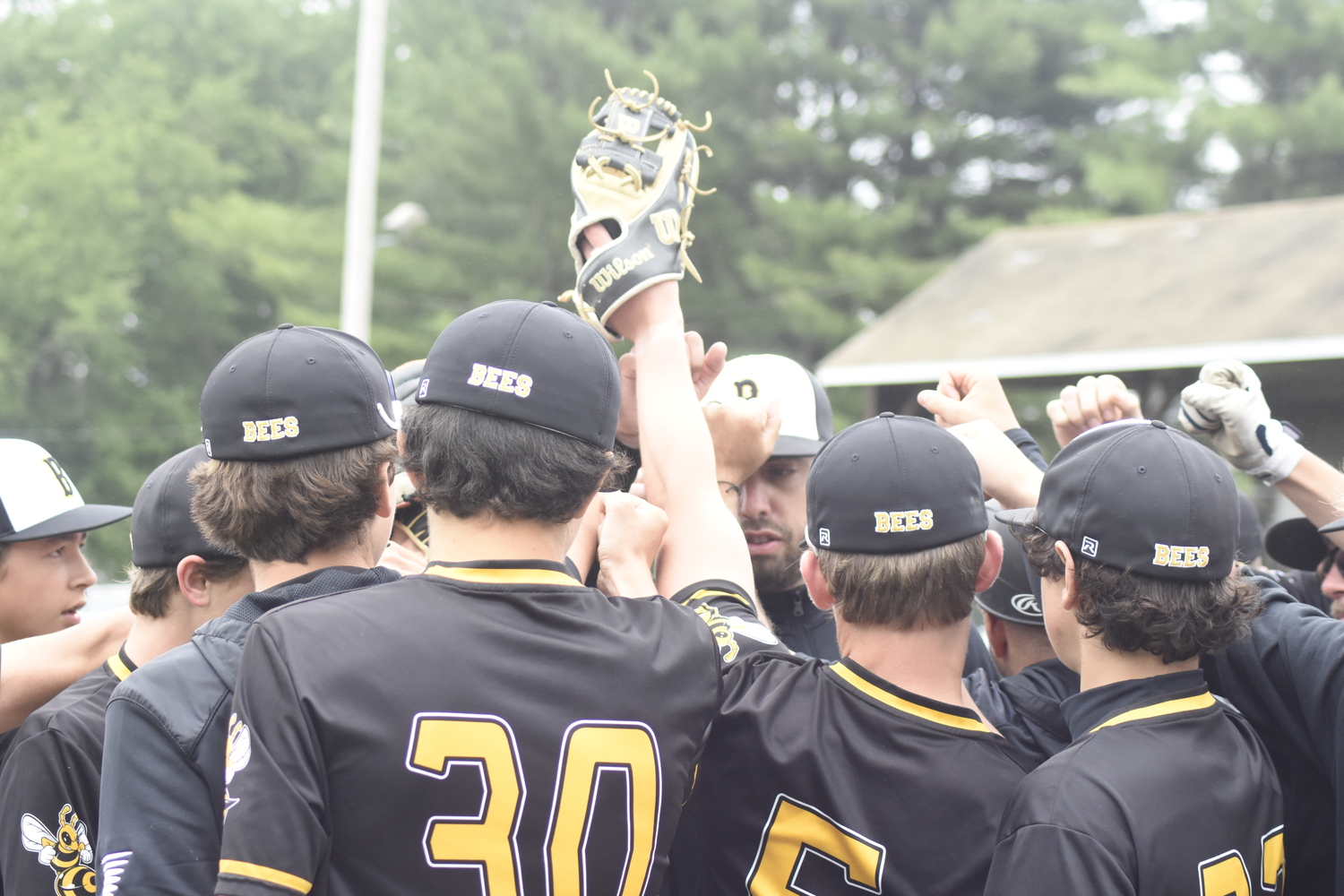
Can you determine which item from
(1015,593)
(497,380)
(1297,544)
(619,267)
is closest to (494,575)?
(497,380)

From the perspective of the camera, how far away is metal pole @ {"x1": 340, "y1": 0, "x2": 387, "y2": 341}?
15.7 m

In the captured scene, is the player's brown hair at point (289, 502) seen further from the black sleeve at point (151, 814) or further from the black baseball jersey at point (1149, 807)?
the black baseball jersey at point (1149, 807)

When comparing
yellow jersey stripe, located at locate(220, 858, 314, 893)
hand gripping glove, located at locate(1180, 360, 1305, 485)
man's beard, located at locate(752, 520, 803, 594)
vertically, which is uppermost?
hand gripping glove, located at locate(1180, 360, 1305, 485)

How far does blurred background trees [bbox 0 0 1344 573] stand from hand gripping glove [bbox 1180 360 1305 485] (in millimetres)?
21315

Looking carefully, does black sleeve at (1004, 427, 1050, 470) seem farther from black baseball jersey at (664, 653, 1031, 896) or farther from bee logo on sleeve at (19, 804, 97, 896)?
bee logo on sleeve at (19, 804, 97, 896)

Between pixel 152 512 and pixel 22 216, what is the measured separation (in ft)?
105

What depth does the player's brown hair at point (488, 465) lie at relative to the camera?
2.04 meters

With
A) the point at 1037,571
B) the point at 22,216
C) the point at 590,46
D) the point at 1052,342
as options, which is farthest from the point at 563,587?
the point at 22,216

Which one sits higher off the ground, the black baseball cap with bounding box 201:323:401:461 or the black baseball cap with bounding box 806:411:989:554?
the black baseball cap with bounding box 201:323:401:461

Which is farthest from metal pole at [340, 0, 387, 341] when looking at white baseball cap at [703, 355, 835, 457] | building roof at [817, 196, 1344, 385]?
white baseball cap at [703, 355, 835, 457]

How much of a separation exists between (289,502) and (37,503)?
65.4 inches

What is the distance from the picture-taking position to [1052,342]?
55.8ft

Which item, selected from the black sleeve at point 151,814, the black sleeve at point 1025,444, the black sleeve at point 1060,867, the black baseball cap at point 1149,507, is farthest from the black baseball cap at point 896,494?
the black sleeve at point 151,814

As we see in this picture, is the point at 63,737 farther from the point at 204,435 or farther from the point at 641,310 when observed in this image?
the point at 641,310
